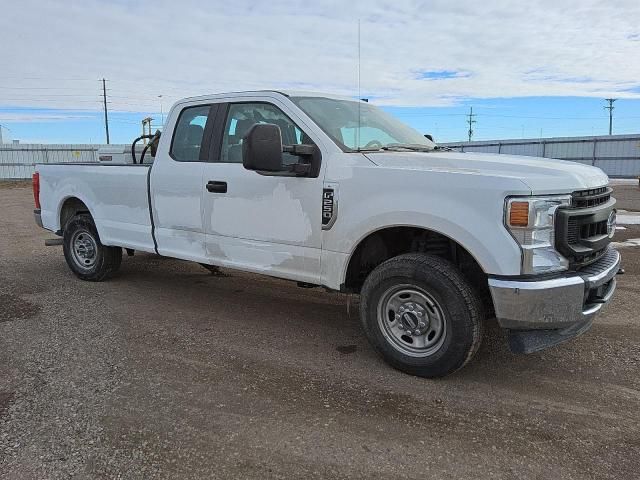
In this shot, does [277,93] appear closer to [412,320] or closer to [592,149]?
[412,320]

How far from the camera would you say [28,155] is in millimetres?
34781

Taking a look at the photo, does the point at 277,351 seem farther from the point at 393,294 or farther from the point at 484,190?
the point at 484,190

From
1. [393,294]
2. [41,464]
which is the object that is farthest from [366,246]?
[41,464]

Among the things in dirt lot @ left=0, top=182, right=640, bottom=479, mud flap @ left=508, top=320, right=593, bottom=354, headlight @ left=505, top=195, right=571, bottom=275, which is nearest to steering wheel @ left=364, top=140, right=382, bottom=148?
headlight @ left=505, top=195, right=571, bottom=275

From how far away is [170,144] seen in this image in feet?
17.7

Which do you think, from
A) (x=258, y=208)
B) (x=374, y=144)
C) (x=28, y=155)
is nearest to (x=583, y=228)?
(x=374, y=144)

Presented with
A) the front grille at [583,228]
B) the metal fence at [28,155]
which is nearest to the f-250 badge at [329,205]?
the front grille at [583,228]

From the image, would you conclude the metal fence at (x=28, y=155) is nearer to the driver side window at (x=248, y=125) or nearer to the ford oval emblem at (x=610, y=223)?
the driver side window at (x=248, y=125)

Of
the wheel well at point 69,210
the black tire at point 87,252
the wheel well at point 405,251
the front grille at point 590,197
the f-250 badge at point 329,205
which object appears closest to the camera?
the front grille at point 590,197

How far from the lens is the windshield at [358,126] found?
172 inches

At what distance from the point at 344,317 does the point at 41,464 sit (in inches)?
120

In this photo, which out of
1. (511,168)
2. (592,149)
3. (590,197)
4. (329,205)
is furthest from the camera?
(592,149)

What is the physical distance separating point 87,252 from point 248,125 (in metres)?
3.03

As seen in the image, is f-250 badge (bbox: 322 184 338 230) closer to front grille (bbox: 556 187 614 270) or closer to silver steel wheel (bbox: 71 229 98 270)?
front grille (bbox: 556 187 614 270)
